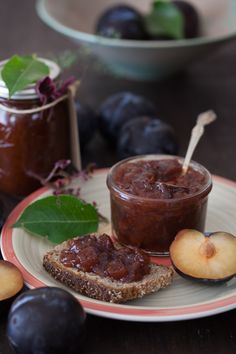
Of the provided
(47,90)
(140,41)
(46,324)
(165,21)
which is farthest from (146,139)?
(46,324)

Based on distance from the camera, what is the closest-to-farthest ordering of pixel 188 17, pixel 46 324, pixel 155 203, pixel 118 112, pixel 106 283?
pixel 46 324 → pixel 106 283 → pixel 155 203 → pixel 118 112 → pixel 188 17

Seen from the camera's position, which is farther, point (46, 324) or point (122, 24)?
point (122, 24)

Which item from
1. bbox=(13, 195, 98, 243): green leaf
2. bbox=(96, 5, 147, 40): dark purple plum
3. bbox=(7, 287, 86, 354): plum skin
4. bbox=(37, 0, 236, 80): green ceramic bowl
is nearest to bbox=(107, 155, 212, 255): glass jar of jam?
bbox=(13, 195, 98, 243): green leaf

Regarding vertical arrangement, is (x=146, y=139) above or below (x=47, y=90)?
below

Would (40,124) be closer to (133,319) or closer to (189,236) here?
(189,236)

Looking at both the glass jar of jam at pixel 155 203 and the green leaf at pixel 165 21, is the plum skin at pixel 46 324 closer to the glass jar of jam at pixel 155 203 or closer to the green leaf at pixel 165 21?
the glass jar of jam at pixel 155 203

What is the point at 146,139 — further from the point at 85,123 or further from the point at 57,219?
the point at 57,219

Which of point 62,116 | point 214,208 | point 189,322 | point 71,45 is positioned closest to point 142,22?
point 71,45
